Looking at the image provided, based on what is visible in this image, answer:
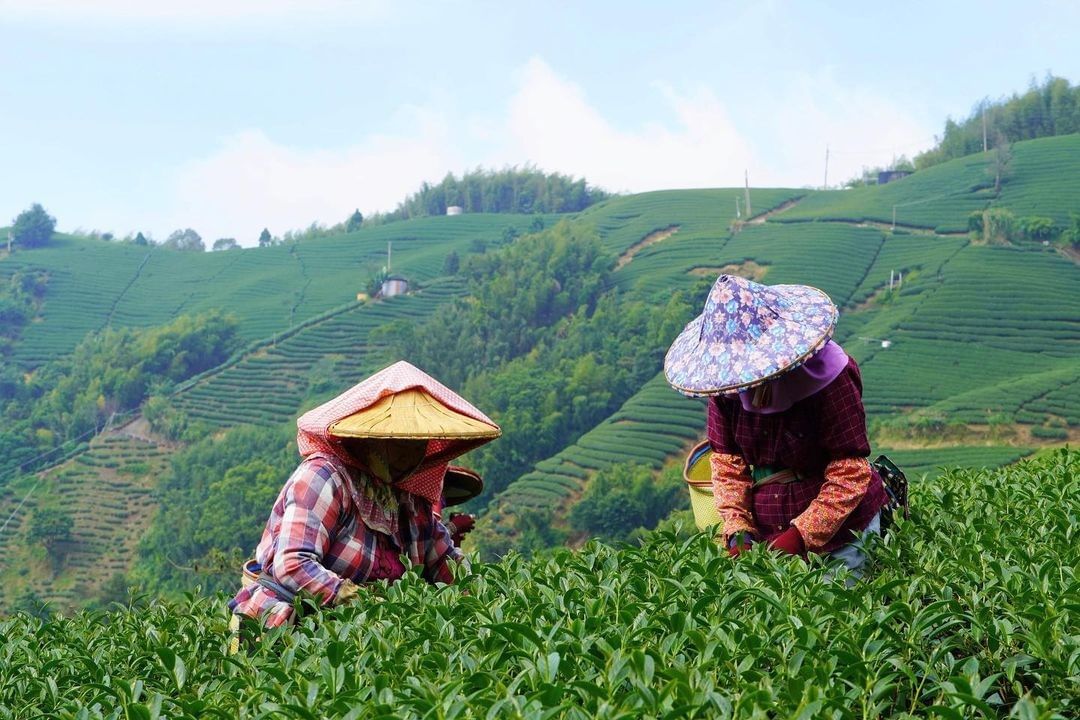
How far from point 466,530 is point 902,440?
1338 inches

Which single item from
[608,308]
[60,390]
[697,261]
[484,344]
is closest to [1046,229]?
[697,261]

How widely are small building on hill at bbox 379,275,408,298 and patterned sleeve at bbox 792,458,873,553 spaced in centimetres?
6453

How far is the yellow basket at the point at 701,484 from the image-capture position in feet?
11.0

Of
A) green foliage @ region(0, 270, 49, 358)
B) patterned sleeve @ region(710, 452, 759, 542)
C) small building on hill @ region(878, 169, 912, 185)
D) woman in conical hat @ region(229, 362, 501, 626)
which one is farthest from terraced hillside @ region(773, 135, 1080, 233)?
woman in conical hat @ region(229, 362, 501, 626)

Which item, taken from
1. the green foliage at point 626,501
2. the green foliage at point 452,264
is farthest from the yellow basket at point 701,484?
the green foliage at point 452,264

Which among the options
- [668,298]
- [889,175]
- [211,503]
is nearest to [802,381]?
[211,503]

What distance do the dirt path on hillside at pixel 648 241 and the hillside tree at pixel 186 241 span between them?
3634cm

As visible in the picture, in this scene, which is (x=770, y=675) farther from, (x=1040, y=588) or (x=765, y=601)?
(x=1040, y=588)

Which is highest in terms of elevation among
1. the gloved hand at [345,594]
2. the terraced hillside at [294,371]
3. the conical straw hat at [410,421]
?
the conical straw hat at [410,421]

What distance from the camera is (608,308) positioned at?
58844 mm

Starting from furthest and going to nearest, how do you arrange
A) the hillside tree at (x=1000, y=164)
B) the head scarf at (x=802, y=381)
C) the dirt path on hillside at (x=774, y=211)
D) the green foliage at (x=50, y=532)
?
the dirt path on hillside at (x=774, y=211), the hillside tree at (x=1000, y=164), the green foliage at (x=50, y=532), the head scarf at (x=802, y=381)

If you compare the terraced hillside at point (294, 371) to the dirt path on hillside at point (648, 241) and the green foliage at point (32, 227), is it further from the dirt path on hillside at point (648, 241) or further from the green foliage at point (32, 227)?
the green foliage at point (32, 227)

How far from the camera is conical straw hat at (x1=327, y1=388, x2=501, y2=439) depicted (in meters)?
2.69

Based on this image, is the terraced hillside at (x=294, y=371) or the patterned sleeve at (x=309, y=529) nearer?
the patterned sleeve at (x=309, y=529)
